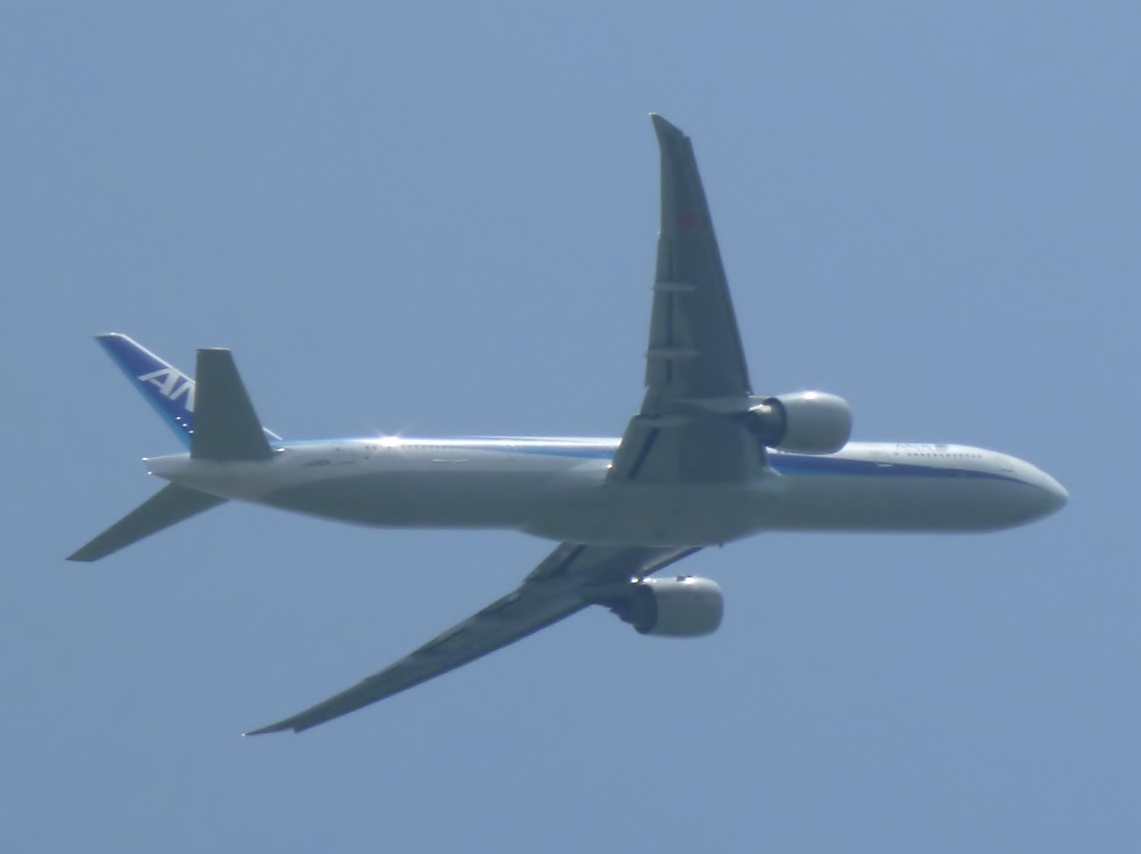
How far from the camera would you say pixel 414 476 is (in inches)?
1398

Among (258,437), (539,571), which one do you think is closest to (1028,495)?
(539,571)

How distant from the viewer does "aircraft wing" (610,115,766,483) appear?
101 ft

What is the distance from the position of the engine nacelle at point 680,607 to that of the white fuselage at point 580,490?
387 centimetres

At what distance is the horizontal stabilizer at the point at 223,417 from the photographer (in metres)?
32.1

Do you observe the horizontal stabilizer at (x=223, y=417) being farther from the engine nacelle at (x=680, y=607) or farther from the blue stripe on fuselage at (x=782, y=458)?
the engine nacelle at (x=680, y=607)

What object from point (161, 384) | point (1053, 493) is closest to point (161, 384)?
point (161, 384)

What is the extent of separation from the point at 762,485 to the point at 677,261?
6735 millimetres

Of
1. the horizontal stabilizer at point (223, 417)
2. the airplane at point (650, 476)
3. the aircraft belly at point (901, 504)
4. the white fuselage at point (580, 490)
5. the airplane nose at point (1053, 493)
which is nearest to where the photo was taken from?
the horizontal stabilizer at point (223, 417)

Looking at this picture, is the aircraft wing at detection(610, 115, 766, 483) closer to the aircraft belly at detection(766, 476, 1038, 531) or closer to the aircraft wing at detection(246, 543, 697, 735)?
the aircraft belly at detection(766, 476, 1038, 531)

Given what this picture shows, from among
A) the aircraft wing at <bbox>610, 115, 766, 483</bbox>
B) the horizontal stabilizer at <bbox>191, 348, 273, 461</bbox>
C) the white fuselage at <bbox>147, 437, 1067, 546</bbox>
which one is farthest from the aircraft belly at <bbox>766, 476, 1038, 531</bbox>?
the horizontal stabilizer at <bbox>191, 348, 273, 461</bbox>

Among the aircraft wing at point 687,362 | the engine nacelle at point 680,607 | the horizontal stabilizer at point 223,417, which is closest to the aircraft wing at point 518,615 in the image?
the engine nacelle at point 680,607

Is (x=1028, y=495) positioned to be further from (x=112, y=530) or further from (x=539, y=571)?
(x=112, y=530)

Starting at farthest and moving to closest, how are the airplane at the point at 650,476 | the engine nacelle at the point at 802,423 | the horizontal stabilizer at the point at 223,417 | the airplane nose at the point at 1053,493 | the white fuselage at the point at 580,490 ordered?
the airplane nose at the point at 1053,493 < the white fuselage at the point at 580,490 < the engine nacelle at the point at 802,423 < the airplane at the point at 650,476 < the horizontal stabilizer at the point at 223,417

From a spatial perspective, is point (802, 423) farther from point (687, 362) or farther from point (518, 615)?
point (518, 615)
